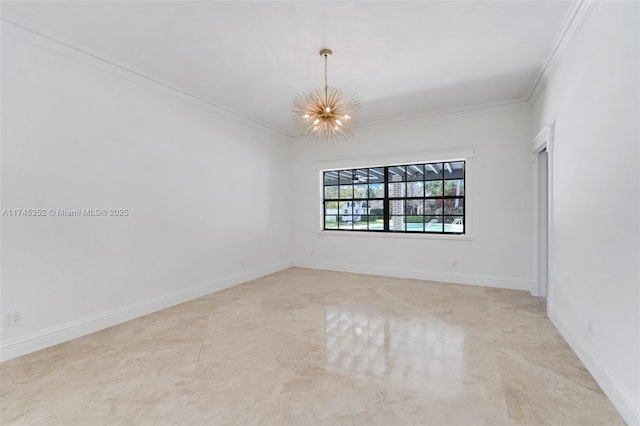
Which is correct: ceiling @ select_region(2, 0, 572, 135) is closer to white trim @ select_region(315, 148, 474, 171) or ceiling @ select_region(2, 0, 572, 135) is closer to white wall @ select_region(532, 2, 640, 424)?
white wall @ select_region(532, 2, 640, 424)

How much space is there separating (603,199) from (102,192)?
175 inches

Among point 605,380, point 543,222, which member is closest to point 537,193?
point 543,222

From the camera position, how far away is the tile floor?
1.86 metres

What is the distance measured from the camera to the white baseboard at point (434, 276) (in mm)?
4541

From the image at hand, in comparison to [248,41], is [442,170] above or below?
below

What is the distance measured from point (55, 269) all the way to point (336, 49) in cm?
344

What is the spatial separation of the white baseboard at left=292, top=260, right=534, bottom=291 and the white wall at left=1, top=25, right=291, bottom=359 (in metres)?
1.92

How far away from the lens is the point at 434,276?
16.6 feet

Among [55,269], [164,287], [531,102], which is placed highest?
[531,102]

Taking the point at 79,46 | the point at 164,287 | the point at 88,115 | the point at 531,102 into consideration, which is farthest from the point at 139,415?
the point at 531,102

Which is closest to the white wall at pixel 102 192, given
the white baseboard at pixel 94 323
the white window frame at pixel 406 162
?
the white baseboard at pixel 94 323

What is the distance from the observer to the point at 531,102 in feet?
14.1

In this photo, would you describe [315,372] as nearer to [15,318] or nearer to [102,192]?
[15,318]

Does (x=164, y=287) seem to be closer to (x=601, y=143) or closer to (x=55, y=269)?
(x=55, y=269)
